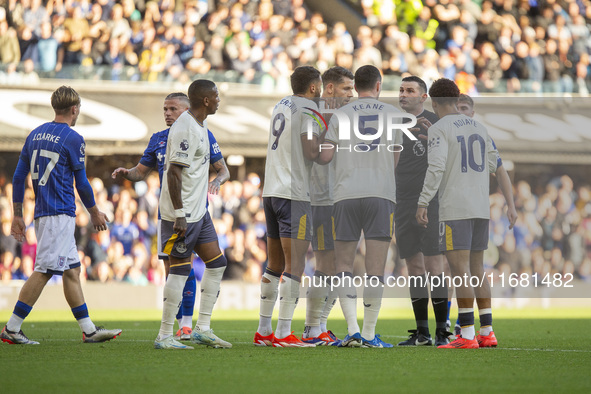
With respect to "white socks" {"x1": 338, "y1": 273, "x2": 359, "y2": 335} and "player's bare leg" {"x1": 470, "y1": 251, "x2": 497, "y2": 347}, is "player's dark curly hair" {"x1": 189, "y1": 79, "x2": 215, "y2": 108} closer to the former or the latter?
"white socks" {"x1": 338, "y1": 273, "x2": 359, "y2": 335}

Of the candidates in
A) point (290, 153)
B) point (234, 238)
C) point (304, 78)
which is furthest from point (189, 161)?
point (234, 238)

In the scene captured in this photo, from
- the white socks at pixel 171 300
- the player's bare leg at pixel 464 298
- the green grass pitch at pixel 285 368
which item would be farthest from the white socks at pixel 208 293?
the player's bare leg at pixel 464 298

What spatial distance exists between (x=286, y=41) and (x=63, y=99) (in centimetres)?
1215

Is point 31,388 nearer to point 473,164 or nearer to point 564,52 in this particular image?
point 473,164

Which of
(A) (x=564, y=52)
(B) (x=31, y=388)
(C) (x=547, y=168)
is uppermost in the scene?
(A) (x=564, y=52)

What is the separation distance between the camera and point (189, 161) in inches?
277

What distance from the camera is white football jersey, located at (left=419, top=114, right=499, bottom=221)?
765 centimetres

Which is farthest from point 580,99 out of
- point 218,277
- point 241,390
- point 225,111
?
point 241,390

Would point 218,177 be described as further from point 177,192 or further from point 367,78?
point 367,78

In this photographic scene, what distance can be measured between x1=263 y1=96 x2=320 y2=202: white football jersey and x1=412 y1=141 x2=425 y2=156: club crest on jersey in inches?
48.2

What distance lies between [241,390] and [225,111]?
42.9 ft

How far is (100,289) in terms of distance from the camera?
16125 mm

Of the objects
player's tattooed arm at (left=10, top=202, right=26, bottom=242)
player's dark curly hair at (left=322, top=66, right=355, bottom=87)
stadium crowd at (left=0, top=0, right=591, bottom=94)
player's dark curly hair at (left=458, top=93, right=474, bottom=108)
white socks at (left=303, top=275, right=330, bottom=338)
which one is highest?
stadium crowd at (left=0, top=0, right=591, bottom=94)

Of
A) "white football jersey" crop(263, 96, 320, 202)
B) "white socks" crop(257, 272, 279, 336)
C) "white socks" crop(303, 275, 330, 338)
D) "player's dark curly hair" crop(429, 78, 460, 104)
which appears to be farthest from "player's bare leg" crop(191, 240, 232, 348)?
"player's dark curly hair" crop(429, 78, 460, 104)
